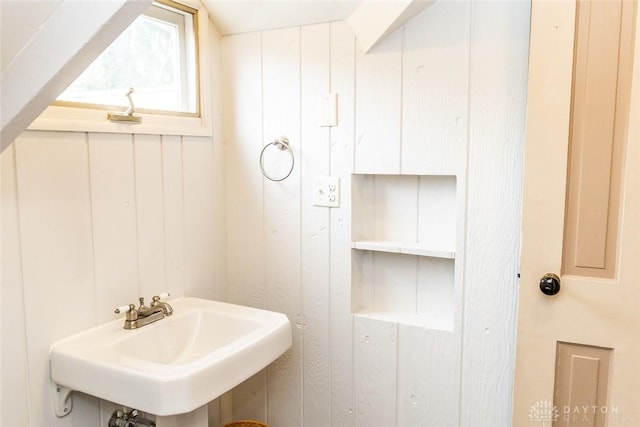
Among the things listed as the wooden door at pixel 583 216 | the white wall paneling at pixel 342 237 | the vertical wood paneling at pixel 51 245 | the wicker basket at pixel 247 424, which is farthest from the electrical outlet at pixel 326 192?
the wicker basket at pixel 247 424

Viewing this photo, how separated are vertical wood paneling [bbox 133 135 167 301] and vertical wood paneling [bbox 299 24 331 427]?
501mm

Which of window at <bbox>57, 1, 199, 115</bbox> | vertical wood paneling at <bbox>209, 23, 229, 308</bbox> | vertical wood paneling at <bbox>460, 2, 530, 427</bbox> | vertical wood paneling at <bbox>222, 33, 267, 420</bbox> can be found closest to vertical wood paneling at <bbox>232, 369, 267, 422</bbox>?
vertical wood paneling at <bbox>222, 33, 267, 420</bbox>

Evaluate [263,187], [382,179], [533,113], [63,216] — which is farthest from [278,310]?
[533,113]

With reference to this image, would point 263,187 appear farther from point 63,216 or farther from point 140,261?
point 63,216

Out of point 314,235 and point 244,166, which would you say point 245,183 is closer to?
point 244,166

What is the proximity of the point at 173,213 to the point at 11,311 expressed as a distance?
2.01 ft

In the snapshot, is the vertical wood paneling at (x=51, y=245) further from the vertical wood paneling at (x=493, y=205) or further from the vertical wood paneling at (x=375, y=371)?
the vertical wood paneling at (x=493, y=205)

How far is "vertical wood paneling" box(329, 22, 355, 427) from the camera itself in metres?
1.71

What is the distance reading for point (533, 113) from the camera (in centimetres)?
134

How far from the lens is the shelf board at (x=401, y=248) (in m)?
1.60

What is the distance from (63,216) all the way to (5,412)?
523mm

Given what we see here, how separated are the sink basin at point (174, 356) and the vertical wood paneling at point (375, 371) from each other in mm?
329

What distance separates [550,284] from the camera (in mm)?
1347

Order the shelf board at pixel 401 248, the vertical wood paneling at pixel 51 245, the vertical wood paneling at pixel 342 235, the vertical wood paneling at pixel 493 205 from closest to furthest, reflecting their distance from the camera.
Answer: the vertical wood paneling at pixel 51 245
the vertical wood paneling at pixel 493 205
the shelf board at pixel 401 248
the vertical wood paneling at pixel 342 235
